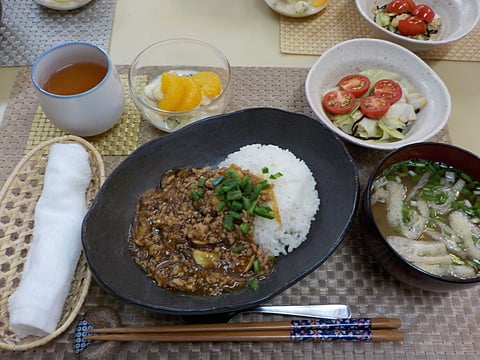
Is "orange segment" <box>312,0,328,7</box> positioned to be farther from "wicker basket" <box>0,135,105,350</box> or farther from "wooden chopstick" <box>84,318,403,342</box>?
"wooden chopstick" <box>84,318,403,342</box>

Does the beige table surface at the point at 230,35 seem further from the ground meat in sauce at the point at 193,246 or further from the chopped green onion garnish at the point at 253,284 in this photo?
the chopped green onion garnish at the point at 253,284

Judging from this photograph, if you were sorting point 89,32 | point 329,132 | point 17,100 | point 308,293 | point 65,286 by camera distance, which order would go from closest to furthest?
point 65,286, point 308,293, point 329,132, point 17,100, point 89,32

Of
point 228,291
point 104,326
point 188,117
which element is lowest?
point 104,326

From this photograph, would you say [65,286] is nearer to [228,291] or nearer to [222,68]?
[228,291]

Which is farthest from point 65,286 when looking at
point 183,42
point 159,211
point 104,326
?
point 183,42

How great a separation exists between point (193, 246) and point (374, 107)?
1057 mm

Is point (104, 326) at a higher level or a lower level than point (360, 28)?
lower

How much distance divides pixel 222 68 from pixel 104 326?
1.31m

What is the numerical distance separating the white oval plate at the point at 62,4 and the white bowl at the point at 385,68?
1.42 meters

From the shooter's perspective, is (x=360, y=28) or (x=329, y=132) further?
(x=360, y=28)

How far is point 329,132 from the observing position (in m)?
1.74

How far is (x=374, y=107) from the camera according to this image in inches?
77.6

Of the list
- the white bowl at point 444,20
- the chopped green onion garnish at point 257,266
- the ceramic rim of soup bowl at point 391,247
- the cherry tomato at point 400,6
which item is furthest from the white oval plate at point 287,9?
the chopped green onion garnish at point 257,266

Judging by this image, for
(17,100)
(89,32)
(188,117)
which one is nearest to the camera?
(188,117)
